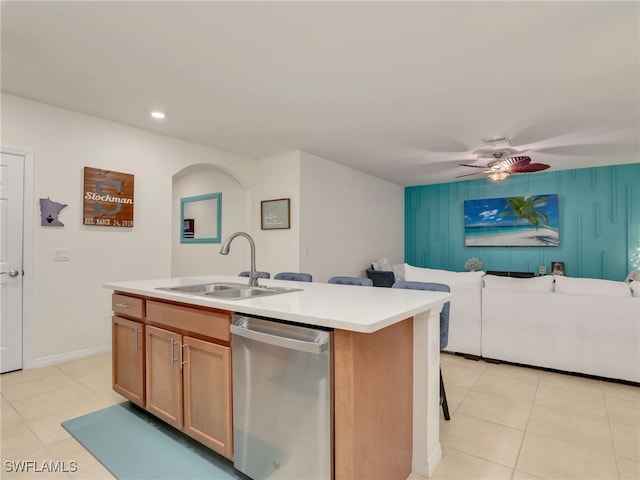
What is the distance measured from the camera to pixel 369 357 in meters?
1.38

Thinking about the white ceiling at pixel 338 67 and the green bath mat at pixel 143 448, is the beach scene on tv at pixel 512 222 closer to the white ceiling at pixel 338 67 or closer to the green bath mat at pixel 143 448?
the white ceiling at pixel 338 67

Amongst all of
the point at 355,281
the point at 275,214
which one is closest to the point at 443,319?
the point at 355,281

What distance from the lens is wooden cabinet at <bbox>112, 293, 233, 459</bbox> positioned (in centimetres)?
169

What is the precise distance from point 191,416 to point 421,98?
2988mm

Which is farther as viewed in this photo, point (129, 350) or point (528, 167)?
point (528, 167)

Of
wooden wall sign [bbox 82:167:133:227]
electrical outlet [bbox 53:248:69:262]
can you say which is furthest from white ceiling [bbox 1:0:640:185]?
electrical outlet [bbox 53:248:69:262]

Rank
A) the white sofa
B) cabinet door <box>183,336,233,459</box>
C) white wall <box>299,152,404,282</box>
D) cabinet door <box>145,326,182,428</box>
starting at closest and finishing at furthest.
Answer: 1. cabinet door <box>183,336,233,459</box>
2. cabinet door <box>145,326,182,428</box>
3. the white sofa
4. white wall <box>299,152,404,282</box>

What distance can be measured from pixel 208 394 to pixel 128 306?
0.93m

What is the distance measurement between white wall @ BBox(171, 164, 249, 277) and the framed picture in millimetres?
380

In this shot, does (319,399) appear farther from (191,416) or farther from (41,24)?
(41,24)

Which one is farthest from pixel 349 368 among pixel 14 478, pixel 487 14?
pixel 487 14

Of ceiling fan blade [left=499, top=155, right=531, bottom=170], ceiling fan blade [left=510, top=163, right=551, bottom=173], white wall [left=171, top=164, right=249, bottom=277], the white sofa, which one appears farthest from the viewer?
white wall [left=171, top=164, right=249, bottom=277]

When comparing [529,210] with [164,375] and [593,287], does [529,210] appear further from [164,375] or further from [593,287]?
[164,375]

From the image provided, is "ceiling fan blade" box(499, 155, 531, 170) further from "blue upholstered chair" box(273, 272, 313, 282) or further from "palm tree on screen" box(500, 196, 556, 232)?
"blue upholstered chair" box(273, 272, 313, 282)
